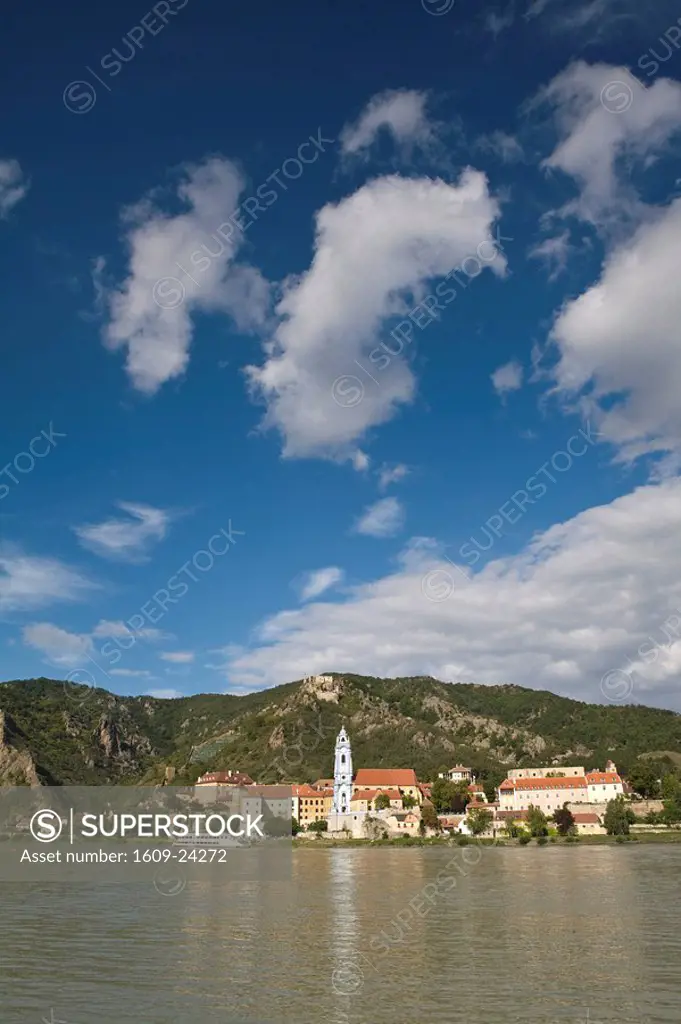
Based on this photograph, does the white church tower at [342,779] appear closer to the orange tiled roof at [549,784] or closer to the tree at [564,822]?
the orange tiled roof at [549,784]

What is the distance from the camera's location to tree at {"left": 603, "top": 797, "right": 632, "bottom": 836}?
124875 millimetres

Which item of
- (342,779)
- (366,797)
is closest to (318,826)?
(366,797)

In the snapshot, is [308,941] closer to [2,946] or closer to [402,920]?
[402,920]

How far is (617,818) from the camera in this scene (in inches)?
5005

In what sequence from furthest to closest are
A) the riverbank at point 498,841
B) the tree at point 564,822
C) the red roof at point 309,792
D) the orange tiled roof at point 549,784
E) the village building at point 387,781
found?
the village building at point 387,781 → the red roof at point 309,792 → the orange tiled roof at point 549,784 → the tree at point 564,822 → the riverbank at point 498,841

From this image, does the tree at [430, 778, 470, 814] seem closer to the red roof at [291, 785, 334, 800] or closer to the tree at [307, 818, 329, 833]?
the tree at [307, 818, 329, 833]

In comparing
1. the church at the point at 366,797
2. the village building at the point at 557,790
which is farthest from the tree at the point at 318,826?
the village building at the point at 557,790

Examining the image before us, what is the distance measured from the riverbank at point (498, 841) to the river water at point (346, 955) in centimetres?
7025

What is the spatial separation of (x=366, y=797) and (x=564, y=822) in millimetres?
44054

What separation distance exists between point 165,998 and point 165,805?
549ft

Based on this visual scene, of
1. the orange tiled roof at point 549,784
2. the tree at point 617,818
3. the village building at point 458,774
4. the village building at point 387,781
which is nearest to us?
the tree at point 617,818

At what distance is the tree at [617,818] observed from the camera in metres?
125

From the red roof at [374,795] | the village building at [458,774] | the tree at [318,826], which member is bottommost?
the tree at [318,826]

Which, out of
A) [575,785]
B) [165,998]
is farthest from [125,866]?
[575,785]
